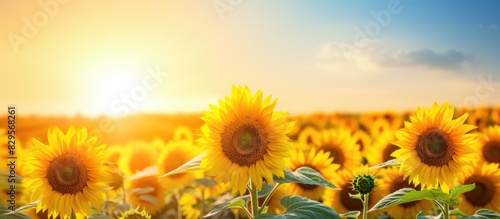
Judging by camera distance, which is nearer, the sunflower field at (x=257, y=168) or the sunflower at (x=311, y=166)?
the sunflower field at (x=257, y=168)

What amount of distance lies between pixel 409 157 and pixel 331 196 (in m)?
1.37

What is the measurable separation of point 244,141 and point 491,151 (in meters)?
3.30

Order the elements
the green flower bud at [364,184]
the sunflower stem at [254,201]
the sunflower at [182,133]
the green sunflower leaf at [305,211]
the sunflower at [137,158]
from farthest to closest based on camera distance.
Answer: the sunflower at [182,133] → the sunflower at [137,158] → the green flower bud at [364,184] → the sunflower stem at [254,201] → the green sunflower leaf at [305,211]

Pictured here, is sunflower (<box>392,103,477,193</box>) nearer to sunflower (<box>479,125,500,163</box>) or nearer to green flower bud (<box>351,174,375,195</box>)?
green flower bud (<box>351,174,375,195</box>)

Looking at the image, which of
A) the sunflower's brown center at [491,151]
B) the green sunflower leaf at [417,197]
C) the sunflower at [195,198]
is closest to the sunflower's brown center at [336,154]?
the sunflower at [195,198]

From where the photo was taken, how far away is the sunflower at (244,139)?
3057 mm

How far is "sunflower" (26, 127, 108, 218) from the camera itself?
3.23 meters

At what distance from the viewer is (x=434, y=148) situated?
3480 mm

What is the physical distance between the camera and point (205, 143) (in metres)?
3.08

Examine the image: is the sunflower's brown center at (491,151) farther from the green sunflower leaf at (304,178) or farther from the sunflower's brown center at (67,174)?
the sunflower's brown center at (67,174)

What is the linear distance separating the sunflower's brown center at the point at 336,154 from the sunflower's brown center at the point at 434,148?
2011mm

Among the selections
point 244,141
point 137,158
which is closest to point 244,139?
point 244,141

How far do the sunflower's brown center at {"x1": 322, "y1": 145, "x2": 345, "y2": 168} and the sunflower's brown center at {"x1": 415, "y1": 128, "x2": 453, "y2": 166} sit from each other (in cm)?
201

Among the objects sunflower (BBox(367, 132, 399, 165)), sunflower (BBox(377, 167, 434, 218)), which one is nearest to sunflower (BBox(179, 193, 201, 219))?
sunflower (BBox(367, 132, 399, 165))
